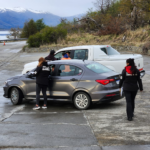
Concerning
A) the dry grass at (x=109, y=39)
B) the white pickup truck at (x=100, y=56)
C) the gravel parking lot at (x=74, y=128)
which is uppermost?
the dry grass at (x=109, y=39)

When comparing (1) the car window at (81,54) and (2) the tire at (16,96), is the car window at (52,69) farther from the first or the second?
(1) the car window at (81,54)

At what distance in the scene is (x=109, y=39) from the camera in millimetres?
38250

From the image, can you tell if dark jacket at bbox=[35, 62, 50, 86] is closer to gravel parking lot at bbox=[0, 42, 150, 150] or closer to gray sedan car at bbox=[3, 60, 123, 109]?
gray sedan car at bbox=[3, 60, 123, 109]

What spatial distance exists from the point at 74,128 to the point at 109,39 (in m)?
32.2

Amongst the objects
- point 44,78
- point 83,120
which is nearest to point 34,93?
point 44,78

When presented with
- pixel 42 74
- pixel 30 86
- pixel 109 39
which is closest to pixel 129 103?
pixel 42 74

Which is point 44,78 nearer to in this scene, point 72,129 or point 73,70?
point 73,70

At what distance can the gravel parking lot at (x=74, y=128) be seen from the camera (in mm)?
5734

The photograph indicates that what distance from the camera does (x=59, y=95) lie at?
368 inches

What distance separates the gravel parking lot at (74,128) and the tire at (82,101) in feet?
0.69

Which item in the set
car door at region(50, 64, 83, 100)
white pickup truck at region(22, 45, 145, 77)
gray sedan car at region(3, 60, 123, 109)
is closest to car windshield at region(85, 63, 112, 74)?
gray sedan car at region(3, 60, 123, 109)

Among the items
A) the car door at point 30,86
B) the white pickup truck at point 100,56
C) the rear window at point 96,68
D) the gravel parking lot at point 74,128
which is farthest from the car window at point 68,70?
the white pickup truck at point 100,56

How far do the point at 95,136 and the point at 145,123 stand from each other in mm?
1575

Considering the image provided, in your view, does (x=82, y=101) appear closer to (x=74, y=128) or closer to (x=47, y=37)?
(x=74, y=128)
